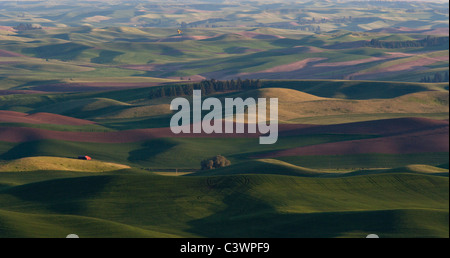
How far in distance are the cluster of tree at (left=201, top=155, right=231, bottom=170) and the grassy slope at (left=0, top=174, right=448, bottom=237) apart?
1868 cm

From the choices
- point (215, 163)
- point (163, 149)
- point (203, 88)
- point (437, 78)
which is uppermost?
point (437, 78)

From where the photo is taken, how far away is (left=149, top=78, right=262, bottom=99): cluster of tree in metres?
153

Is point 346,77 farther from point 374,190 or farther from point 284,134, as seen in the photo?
point 374,190

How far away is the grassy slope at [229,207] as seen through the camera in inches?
1855

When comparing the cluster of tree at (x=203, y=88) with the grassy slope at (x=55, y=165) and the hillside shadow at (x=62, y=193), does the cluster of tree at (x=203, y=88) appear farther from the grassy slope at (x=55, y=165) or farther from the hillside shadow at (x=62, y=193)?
the hillside shadow at (x=62, y=193)

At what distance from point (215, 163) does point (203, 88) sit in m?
67.8

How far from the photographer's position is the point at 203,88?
153125 millimetres

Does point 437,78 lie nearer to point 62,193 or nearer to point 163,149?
point 163,149

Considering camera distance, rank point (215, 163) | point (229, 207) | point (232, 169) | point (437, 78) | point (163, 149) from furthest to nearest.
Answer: point (437, 78)
point (163, 149)
point (215, 163)
point (232, 169)
point (229, 207)

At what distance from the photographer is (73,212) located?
58.1 metres

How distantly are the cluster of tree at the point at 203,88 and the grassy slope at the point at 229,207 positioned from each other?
280ft

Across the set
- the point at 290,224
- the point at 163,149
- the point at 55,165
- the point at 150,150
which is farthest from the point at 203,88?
the point at 290,224

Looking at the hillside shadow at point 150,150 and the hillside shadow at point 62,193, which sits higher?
the hillside shadow at point 62,193

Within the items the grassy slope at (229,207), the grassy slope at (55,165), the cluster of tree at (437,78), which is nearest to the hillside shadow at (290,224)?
the grassy slope at (229,207)
